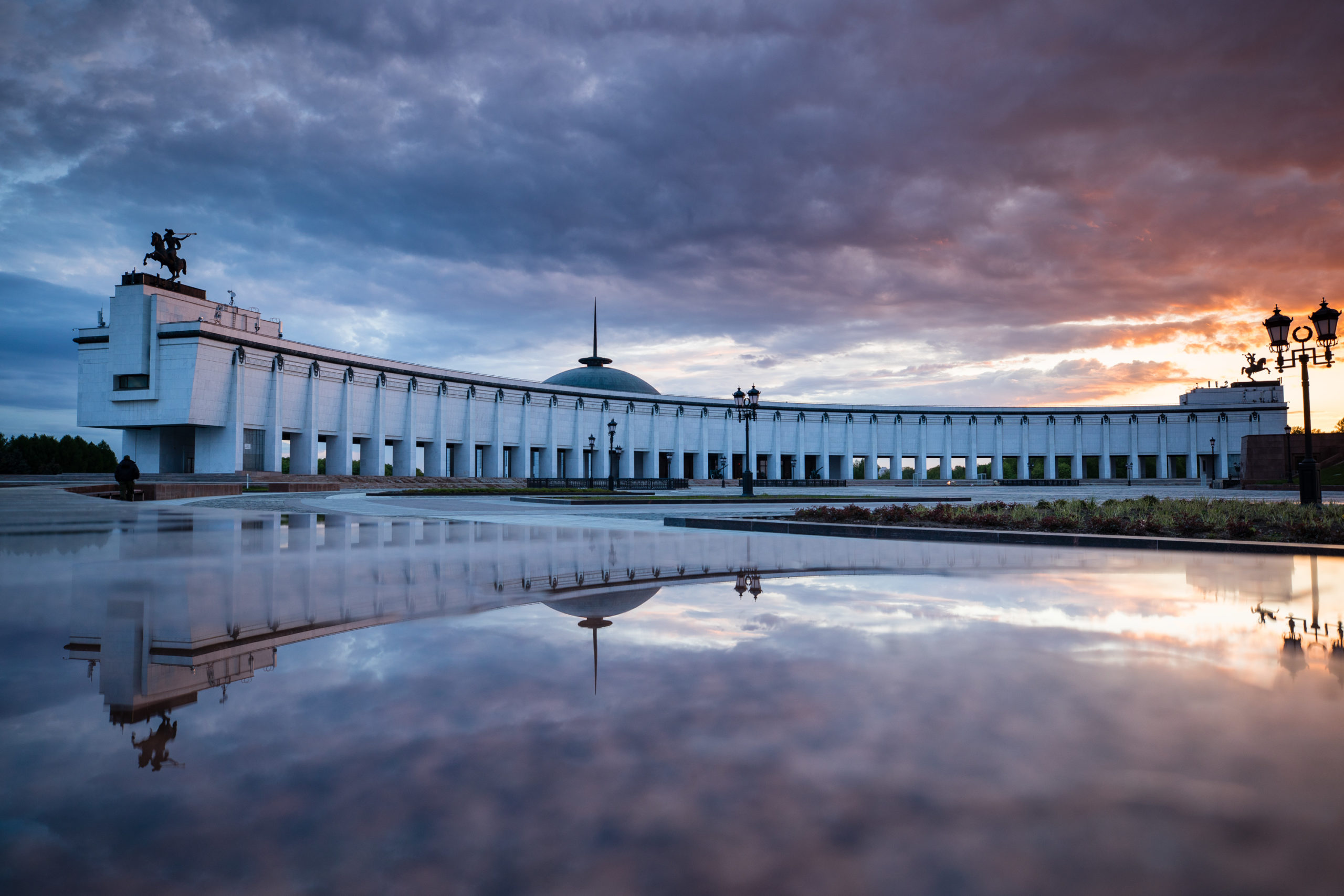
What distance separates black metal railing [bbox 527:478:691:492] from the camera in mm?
45219

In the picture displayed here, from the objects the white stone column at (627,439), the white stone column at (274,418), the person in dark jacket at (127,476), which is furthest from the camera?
the white stone column at (627,439)

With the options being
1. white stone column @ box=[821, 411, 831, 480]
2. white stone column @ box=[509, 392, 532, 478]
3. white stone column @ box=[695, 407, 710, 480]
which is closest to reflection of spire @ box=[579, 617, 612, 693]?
white stone column @ box=[509, 392, 532, 478]

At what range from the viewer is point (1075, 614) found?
5.75 metres

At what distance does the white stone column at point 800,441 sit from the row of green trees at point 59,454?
6710 centimetres

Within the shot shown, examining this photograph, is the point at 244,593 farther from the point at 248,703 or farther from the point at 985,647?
the point at 985,647

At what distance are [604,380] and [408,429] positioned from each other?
2813cm

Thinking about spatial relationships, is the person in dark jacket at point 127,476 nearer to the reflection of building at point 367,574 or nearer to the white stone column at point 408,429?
the reflection of building at point 367,574

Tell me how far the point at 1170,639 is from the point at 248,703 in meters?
5.32

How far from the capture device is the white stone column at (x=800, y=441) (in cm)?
8362

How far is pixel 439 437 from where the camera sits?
61906 mm

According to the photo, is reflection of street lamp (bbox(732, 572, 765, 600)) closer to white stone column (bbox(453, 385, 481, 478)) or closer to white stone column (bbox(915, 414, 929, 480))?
white stone column (bbox(453, 385, 481, 478))

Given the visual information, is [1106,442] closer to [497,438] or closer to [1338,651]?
[497,438]

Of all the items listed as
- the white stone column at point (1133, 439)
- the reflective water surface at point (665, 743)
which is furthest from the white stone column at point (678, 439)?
the reflective water surface at point (665, 743)

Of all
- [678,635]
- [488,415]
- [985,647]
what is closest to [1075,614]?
[985,647]
